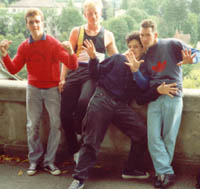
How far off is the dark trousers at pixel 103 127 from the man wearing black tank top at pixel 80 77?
168 millimetres

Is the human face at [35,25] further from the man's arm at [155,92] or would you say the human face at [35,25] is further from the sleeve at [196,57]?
the sleeve at [196,57]

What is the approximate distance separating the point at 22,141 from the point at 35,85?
0.89 m

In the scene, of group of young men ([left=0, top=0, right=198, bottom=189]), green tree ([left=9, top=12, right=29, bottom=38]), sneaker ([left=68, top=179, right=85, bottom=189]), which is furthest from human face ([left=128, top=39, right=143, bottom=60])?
green tree ([left=9, top=12, right=29, bottom=38])

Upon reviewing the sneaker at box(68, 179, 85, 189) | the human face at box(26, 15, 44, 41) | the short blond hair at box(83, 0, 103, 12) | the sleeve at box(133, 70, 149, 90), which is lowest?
the sneaker at box(68, 179, 85, 189)

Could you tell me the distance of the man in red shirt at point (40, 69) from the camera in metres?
2.87

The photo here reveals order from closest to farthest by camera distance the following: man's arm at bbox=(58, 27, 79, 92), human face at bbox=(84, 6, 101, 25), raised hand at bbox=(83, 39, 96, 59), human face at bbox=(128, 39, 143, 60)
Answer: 1. raised hand at bbox=(83, 39, 96, 59)
2. human face at bbox=(128, 39, 143, 60)
3. human face at bbox=(84, 6, 101, 25)
4. man's arm at bbox=(58, 27, 79, 92)

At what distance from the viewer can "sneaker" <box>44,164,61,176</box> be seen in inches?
121

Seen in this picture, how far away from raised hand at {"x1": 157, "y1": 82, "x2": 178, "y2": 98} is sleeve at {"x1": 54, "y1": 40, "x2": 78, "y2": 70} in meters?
0.83

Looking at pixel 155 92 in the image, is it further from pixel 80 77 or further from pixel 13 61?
pixel 13 61

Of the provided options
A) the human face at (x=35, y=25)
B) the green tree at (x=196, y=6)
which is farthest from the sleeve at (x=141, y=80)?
the green tree at (x=196, y=6)

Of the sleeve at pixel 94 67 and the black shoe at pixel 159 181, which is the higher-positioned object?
the sleeve at pixel 94 67

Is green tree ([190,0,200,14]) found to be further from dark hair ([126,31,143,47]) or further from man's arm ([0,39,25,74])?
man's arm ([0,39,25,74])

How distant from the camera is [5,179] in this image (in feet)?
9.89

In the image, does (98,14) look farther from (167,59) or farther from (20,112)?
(20,112)
